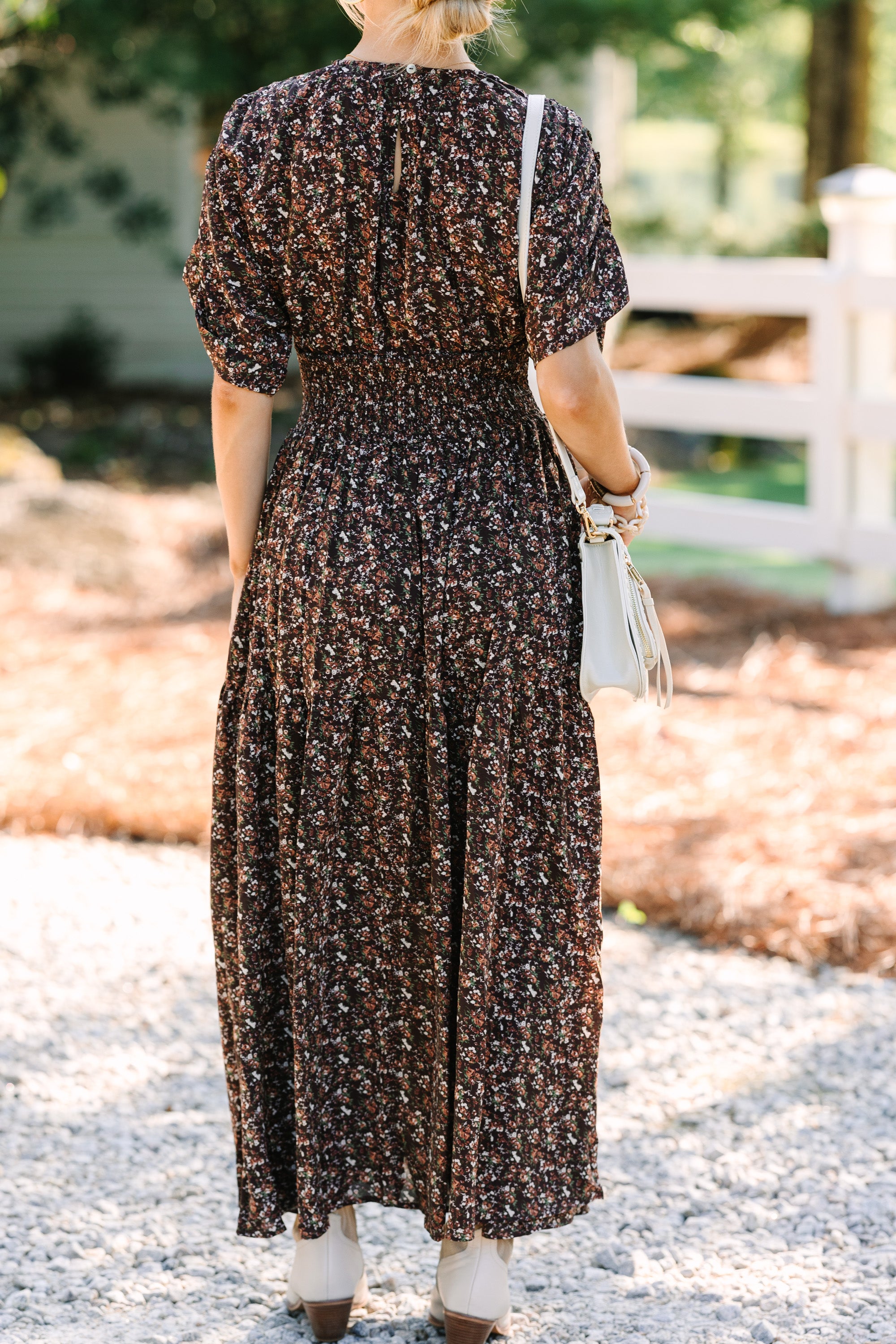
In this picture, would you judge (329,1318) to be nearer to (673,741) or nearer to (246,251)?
(246,251)

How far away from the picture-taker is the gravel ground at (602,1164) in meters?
2.27

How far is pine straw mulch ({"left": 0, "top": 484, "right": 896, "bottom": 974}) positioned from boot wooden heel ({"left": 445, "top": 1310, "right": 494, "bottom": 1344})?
5.22 ft

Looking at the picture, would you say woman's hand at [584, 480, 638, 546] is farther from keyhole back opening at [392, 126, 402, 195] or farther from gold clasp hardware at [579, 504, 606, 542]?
keyhole back opening at [392, 126, 402, 195]

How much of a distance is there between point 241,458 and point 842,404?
4916 millimetres

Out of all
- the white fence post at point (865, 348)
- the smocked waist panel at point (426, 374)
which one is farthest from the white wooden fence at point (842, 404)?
the smocked waist panel at point (426, 374)

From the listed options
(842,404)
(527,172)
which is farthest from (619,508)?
(842,404)

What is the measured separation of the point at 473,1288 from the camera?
2.13 m

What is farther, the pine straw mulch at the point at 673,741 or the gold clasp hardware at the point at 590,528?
the pine straw mulch at the point at 673,741

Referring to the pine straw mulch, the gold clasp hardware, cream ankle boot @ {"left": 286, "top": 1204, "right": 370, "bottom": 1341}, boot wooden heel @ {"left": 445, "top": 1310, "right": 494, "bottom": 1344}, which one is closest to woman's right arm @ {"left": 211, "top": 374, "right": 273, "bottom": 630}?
the gold clasp hardware

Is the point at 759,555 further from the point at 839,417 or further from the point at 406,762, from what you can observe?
the point at 406,762

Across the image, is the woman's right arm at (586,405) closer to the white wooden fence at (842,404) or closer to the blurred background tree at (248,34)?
the white wooden fence at (842,404)

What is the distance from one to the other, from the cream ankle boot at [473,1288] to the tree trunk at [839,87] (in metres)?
12.7

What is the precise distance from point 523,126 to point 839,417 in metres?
4.94

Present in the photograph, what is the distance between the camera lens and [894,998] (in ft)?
10.9
